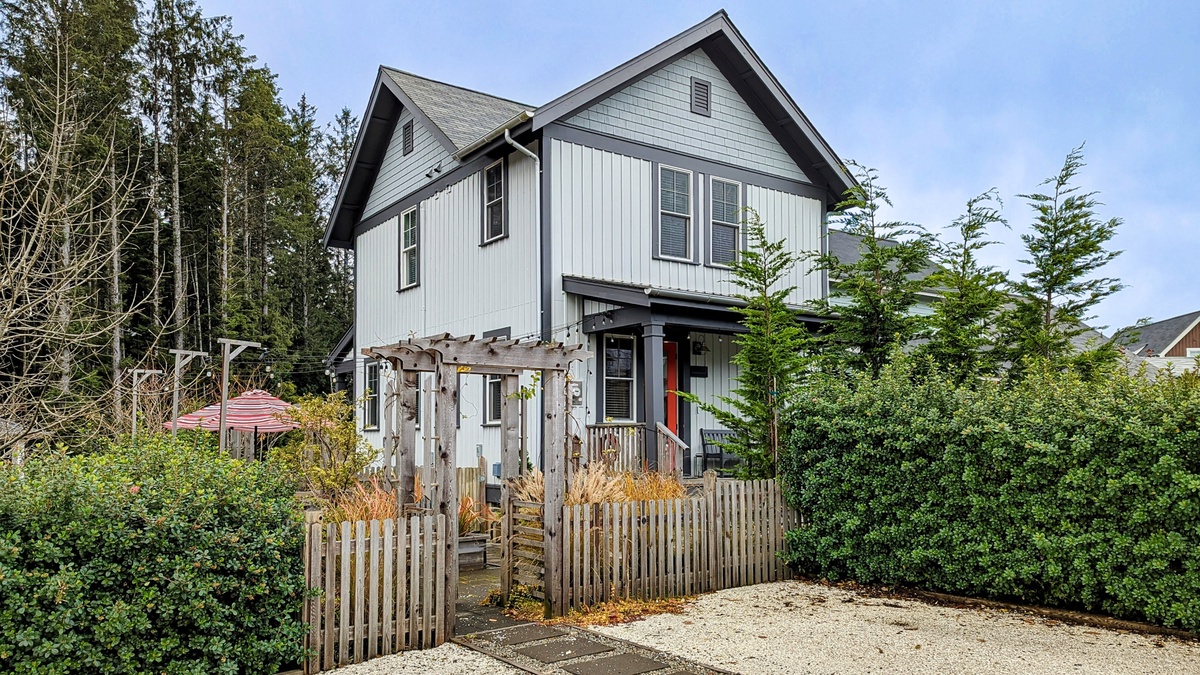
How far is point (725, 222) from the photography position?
1548cm

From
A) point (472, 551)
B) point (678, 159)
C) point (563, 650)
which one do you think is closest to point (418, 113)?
point (678, 159)

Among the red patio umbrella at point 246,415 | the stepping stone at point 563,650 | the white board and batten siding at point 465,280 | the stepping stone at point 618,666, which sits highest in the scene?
the white board and batten siding at point 465,280

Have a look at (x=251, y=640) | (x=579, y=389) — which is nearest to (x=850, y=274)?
(x=579, y=389)

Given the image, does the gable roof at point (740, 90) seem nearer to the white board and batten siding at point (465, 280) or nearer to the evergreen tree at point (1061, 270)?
the white board and batten siding at point (465, 280)

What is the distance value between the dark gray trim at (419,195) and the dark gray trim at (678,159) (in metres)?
1.85

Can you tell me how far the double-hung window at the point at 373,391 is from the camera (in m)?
18.7

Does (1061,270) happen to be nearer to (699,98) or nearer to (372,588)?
(699,98)

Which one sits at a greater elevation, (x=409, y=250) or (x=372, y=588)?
(x=409, y=250)

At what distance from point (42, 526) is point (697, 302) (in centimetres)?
917

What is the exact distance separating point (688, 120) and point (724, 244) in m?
2.30

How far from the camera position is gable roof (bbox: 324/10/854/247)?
46.0ft

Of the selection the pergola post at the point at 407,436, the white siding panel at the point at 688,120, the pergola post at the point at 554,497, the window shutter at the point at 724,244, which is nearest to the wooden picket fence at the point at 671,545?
the pergola post at the point at 554,497

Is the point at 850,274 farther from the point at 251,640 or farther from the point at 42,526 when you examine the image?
the point at 42,526

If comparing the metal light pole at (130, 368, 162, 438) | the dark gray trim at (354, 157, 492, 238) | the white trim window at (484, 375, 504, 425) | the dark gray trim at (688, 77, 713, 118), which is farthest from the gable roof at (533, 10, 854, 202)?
the metal light pole at (130, 368, 162, 438)
